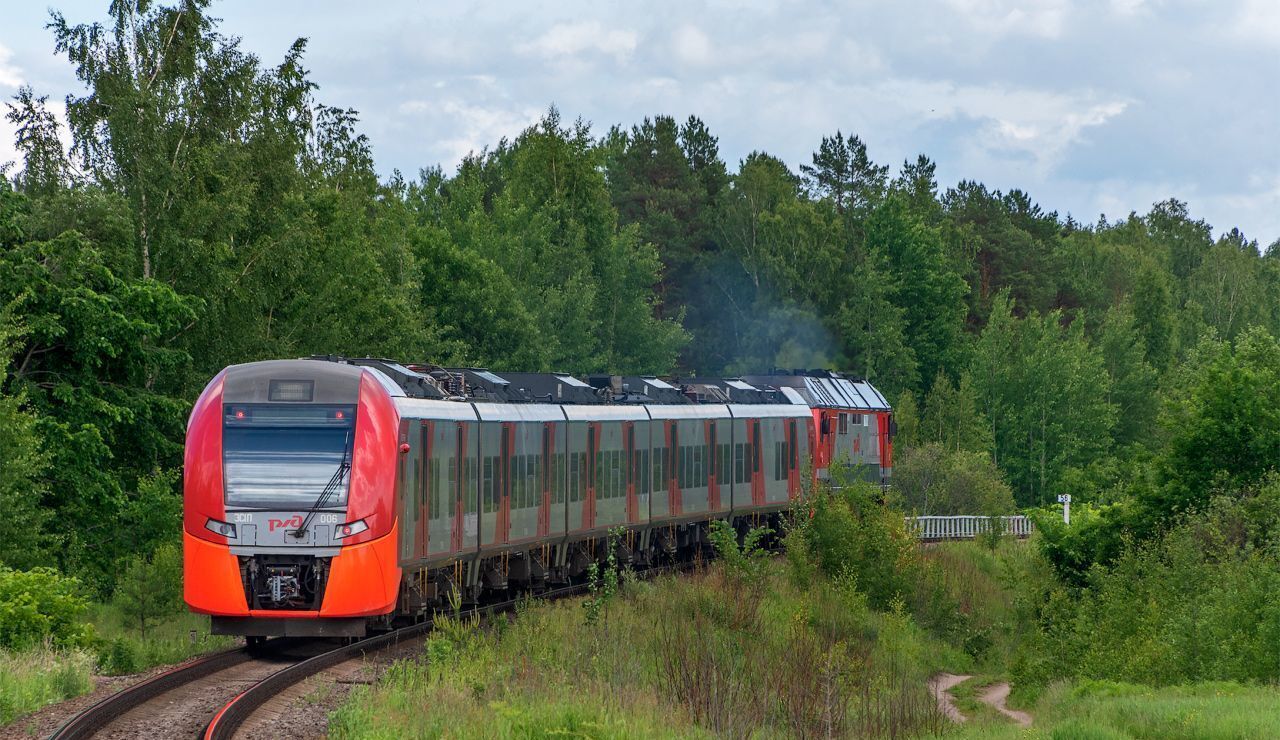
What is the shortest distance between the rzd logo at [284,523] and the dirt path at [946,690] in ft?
32.4

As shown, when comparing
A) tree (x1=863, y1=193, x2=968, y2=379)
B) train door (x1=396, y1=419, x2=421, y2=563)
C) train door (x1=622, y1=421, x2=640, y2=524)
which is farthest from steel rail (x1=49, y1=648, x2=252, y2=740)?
tree (x1=863, y1=193, x2=968, y2=379)

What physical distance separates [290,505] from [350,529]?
672 millimetres

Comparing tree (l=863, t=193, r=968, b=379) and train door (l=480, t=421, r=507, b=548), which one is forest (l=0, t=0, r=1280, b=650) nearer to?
tree (l=863, t=193, r=968, b=379)

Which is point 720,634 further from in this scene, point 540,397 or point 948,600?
point 948,600

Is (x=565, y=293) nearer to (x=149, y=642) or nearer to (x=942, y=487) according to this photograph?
(x=942, y=487)

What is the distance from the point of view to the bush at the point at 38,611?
680 inches

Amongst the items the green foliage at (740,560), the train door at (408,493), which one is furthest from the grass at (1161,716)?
the green foliage at (740,560)

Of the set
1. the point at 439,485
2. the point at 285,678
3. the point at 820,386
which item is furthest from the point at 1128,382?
the point at 285,678

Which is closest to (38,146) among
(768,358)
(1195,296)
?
(768,358)

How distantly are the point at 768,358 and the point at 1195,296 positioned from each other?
3946 centimetres

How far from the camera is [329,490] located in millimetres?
17250

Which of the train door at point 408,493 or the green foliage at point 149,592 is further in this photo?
the green foliage at point 149,592

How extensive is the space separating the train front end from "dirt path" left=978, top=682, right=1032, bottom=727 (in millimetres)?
9700

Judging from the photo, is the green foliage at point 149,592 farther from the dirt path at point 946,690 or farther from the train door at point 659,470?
the dirt path at point 946,690
